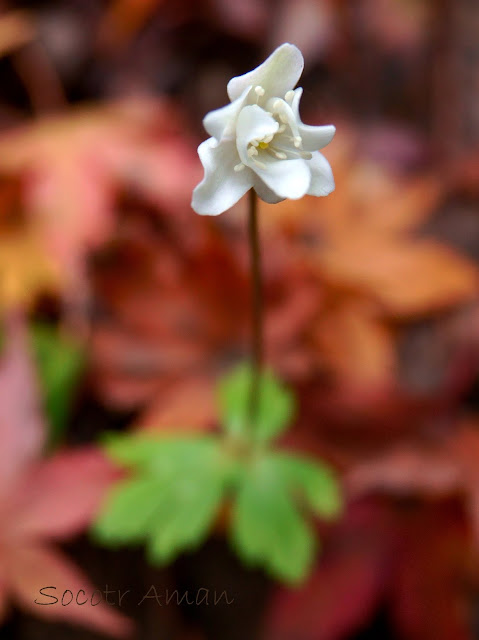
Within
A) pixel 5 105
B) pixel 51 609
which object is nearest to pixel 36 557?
pixel 51 609

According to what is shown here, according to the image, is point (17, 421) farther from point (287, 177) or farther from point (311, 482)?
point (287, 177)

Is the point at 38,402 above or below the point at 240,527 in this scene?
above

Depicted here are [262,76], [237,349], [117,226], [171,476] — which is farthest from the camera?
[117,226]

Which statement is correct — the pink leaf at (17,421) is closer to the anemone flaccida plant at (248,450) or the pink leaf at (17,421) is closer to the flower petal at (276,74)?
the anemone flaccida plant at (248,450)

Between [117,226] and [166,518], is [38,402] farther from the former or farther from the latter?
[117,226]

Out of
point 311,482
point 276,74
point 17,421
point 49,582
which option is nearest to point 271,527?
point 311,482
